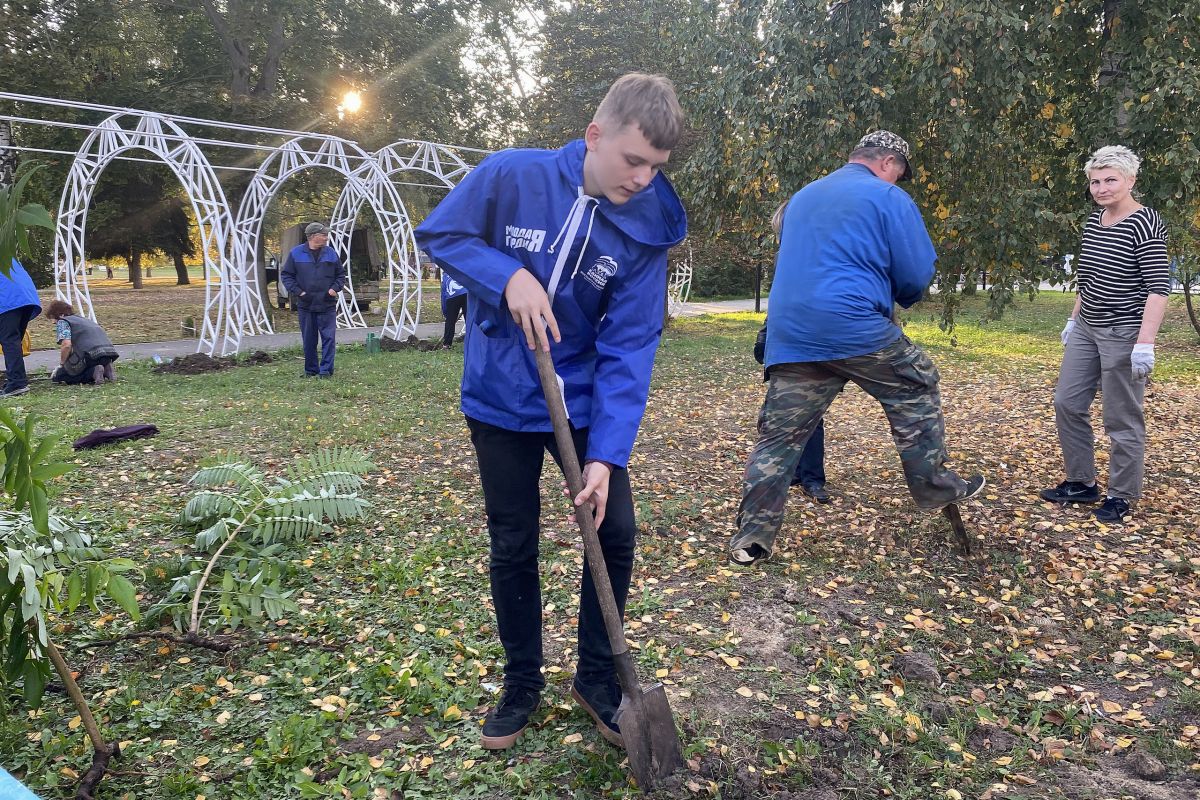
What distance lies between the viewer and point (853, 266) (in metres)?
3.59

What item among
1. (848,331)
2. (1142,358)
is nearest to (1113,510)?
(1142,358)

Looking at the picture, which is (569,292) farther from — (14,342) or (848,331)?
(14,342)

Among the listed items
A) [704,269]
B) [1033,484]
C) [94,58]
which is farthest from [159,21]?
[1033,484]

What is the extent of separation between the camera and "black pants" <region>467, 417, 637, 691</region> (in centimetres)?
226

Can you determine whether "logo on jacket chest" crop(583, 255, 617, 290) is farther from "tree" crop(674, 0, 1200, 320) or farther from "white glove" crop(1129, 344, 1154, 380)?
"tree" crop(674, 0, 1200, 320)

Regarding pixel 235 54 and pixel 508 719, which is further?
pixel 235 54

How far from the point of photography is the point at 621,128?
1973 millimetres

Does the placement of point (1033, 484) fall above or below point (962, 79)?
below

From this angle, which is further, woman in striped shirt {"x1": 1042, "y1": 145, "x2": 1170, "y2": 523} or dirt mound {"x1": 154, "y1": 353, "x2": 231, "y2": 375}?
dirt mound {"x1": 154, "y1": 353, "x2": 231, "y2": 375}

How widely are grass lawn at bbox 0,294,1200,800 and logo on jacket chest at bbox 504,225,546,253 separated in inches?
58.0

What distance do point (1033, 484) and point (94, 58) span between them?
19.5 metres

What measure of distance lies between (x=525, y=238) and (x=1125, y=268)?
3.51 metres

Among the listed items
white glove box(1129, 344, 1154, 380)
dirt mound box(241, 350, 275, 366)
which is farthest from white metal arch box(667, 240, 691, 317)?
white glove box(1129, 344, 1154, 380)

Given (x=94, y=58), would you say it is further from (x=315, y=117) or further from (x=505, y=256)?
(x=505, y=256)
